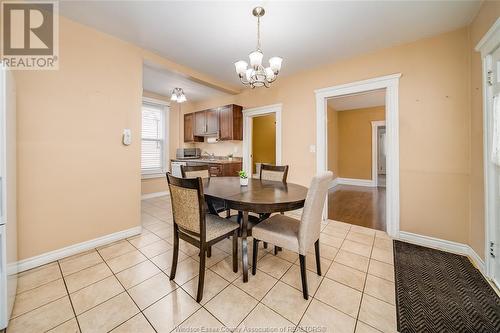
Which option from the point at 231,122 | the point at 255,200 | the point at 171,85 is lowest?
the point at 255,200

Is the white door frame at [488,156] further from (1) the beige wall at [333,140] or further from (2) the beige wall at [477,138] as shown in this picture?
(1) the beige wall at [333,140]

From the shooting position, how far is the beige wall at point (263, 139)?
5.77 metres

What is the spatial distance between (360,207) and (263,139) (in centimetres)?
331

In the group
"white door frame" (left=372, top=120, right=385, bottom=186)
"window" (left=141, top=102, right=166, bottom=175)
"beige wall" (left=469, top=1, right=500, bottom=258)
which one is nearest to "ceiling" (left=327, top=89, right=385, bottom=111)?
"white door frame" (left=372, top=120, right=385, bottom=186)


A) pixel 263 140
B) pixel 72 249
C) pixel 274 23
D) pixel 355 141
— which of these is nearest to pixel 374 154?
pixel 355 141

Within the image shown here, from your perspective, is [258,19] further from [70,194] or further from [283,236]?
[70,194]

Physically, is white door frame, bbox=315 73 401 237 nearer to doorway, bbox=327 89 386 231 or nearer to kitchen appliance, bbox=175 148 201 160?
doorway, bbox=327 89 386 231

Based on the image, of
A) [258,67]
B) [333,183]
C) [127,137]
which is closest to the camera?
[258,67]

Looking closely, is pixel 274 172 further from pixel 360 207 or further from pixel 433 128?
pixel 360 207

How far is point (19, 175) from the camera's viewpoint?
1.81 m

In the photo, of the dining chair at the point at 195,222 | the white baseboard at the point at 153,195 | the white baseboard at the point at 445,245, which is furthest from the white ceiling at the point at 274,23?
the white baseboard at the point at 153,195

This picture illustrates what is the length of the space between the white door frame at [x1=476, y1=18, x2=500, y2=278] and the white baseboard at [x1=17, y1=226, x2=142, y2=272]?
3842 millimetres

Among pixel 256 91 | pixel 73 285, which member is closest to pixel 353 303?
pixel 73 285

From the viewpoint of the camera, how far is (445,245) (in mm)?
2266
